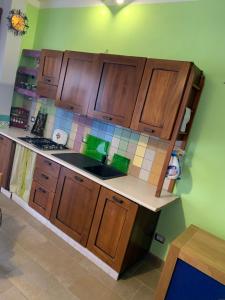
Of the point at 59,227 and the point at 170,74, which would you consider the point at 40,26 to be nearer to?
the point at 170,74

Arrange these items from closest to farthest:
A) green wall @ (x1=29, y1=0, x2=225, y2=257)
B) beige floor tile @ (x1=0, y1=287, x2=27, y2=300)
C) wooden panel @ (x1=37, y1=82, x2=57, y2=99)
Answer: beige floor tile @ (x1=0, y1=287, x2=27, y2=300), green wall @ (x1=29, y1=0, x2=225, y2=257), wooden panel @ (x1=37, y1=82, x2=57, y2=99)

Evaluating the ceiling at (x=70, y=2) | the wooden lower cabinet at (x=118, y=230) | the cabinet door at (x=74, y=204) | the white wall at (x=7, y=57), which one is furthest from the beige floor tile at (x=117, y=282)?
the ceiling at (x=70, y=2)

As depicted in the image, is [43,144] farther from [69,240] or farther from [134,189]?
[134,189]

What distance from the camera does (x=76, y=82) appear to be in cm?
272

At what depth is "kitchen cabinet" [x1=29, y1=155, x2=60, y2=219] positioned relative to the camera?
2.61m

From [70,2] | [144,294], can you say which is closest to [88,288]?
[144,294]

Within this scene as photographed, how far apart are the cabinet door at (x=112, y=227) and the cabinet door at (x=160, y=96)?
68 centimetres

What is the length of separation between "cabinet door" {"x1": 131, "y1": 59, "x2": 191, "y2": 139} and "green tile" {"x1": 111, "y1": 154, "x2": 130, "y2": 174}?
53 cm

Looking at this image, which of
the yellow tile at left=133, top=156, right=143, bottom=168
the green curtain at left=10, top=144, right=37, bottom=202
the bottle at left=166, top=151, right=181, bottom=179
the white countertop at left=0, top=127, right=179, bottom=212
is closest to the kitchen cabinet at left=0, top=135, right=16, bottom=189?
the green curtain at left=10, top=144, right=37, bottom=202

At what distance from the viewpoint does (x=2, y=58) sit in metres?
3.29

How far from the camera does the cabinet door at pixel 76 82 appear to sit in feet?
8.58

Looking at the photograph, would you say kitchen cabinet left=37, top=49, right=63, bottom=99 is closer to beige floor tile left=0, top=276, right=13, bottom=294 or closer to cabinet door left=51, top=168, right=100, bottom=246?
cabinet door left=51, top=168, right=100, bottom=246

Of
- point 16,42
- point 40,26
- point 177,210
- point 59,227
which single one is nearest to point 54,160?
point 59,227

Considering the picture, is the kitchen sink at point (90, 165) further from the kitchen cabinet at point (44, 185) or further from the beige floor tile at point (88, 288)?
the beige floor tile at point (88, 288)
